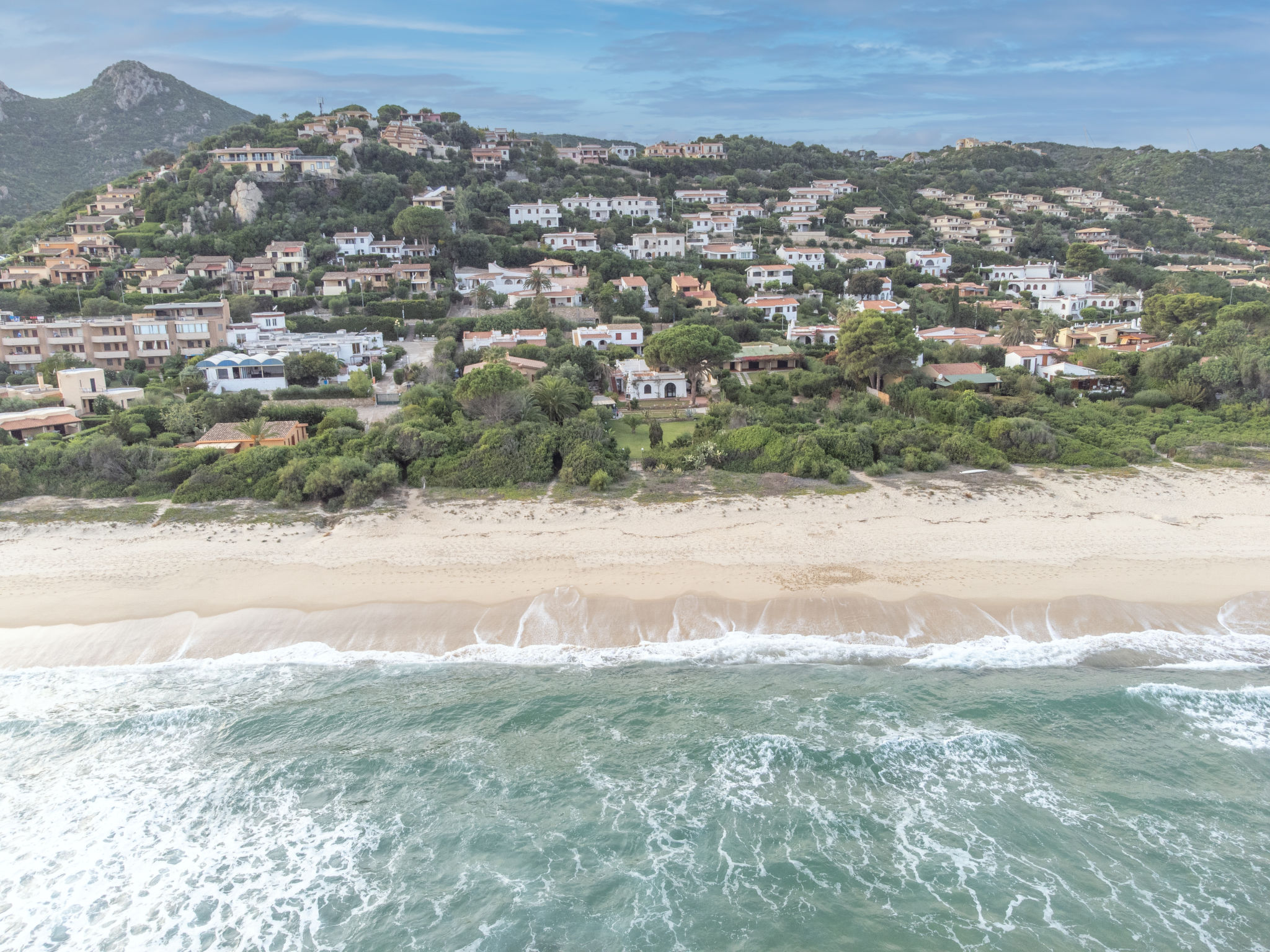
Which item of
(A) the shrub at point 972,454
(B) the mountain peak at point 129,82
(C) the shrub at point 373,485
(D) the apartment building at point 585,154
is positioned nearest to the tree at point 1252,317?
(A) the shrub at point 972,454

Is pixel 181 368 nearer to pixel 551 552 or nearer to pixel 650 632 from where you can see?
pixel 551 552

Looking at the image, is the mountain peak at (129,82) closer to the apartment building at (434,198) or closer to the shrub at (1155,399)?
the apartment building at (434,198)

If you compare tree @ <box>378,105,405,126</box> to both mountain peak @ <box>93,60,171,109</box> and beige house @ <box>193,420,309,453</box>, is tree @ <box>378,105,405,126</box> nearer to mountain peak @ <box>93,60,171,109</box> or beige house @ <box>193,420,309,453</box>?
mountain peak @ <box>93,60,171,109</box>

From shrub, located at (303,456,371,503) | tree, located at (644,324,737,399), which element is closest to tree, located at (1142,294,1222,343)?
tree, located at (644,324,737,399)

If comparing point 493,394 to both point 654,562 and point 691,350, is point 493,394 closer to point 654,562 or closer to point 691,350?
point 691,350

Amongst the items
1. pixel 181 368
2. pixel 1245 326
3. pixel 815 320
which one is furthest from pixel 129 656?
pixel 1245 326

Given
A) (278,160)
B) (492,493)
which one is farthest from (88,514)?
(278,160)
